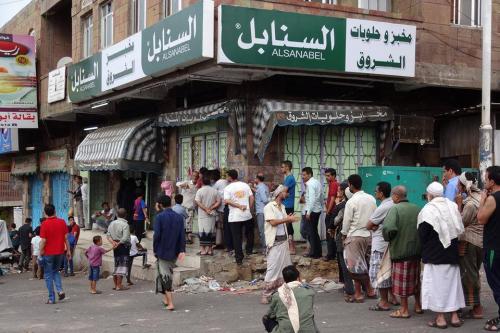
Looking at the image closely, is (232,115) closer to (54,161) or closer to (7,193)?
(54,161)

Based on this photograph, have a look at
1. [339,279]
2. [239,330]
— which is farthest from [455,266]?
[339,279]

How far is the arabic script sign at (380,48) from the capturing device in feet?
38.4

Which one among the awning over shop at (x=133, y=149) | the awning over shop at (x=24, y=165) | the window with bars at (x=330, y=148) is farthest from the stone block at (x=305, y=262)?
the awning over shop at (x=24, y=165)

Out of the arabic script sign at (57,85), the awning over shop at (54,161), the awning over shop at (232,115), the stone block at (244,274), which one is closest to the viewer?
the stone block at (244,274)

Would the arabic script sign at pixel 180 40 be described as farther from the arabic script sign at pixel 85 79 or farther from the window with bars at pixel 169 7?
the arabic script sign at pixel 85 79

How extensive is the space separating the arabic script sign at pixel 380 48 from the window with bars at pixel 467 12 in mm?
1859

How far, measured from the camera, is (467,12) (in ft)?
45.0

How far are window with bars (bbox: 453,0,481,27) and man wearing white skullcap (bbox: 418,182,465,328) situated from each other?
7.39m

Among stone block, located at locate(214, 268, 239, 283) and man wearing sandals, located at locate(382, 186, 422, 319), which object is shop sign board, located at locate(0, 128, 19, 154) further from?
man wearing sandals, located at locate(382, 186, 422, 319)

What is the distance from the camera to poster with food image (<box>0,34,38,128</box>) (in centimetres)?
1956

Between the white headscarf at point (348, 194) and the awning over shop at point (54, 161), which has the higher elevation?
the awning over shop at point (54, 161)

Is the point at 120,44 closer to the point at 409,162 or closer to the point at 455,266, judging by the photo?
the point at 409,162

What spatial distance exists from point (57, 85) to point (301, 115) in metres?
9.48

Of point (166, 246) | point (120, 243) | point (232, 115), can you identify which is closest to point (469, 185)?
point (166, 246)
